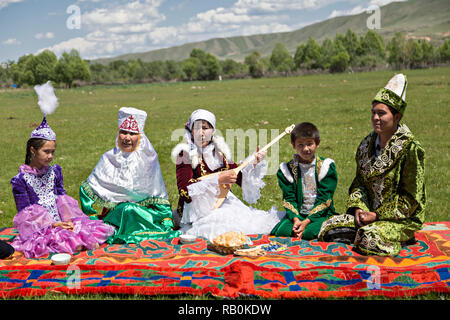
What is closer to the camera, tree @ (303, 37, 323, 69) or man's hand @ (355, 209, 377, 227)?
man's hand @ (355, 209, 377, 227)

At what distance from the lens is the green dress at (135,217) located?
5743 millimetres

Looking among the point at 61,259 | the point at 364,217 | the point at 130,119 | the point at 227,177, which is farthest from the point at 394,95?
the point at 61,259

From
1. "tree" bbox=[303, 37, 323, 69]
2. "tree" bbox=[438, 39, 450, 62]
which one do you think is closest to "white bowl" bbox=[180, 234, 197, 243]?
"tree" bbox=[438, 39, 450, 62]

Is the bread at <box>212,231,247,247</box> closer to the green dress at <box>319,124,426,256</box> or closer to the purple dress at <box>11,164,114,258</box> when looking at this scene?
the green dress at <box>319,124,426,256</box>

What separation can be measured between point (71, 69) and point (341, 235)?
97.8 m

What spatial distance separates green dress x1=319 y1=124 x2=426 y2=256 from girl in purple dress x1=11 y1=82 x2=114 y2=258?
3272 millimetres

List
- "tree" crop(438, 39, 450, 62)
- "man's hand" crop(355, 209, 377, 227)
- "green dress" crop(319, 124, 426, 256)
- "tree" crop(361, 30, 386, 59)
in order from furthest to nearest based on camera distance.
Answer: "tree" crop(361, 30, 386, 59) < "tree" crop(438, 39, 450, 62) < "man's hand" crop(355, 209, 377, 227) < "green dress" crop(319, 124, 426, 256)

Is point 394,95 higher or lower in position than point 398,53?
lower

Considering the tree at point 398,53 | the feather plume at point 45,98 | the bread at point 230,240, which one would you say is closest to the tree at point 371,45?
the tree at point 398,53

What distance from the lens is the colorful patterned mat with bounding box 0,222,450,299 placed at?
13.7ft

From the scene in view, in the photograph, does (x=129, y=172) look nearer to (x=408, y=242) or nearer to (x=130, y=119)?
(x=130, y=119)

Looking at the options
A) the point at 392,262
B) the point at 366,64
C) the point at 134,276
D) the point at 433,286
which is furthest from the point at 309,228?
the point at 366,64

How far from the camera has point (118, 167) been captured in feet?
20.3

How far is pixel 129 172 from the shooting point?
20.0ft
